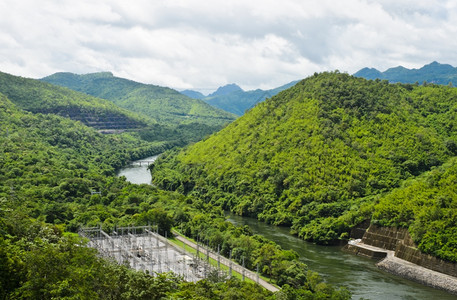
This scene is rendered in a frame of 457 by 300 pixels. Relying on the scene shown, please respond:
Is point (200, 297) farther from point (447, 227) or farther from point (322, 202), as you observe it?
point (322, 202)

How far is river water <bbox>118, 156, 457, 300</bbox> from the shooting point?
59250 mm

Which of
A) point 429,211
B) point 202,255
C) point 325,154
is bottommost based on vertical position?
point 202,255

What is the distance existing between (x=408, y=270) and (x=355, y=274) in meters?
7.91

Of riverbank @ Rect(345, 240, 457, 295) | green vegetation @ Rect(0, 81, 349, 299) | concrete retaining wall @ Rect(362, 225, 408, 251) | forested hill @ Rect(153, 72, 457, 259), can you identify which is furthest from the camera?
forested hill @ Rect(153, 72, 457, 259)

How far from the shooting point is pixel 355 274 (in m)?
66.4

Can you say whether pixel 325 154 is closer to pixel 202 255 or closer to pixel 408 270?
pixel 408 270

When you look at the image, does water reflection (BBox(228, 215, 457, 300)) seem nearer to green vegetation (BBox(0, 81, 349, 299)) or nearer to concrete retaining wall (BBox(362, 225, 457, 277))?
concrete retaining wall (BBox(362, 225, 457, 277))

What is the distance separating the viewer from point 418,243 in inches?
2751

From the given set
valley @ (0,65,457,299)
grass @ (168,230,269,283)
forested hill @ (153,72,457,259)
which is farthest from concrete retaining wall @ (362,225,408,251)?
grass @ (168,230,269,283)

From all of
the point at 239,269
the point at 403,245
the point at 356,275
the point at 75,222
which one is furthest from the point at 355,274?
the point at 75,222

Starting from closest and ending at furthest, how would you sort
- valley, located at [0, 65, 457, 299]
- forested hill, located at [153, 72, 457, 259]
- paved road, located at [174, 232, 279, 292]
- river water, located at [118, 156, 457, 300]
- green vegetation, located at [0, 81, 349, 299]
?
1. green vegetation, located at [0, 81, 349, 299]
2. valley, located at [0, 65, 457, 299]
3. paved road, located at [174, 232, 279, 292]
4. river water, located at [118, 156, 457, 300]
5. forested hill, located at [153, 72, 457, 259]

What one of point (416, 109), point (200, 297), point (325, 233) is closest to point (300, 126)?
point (416, 109)

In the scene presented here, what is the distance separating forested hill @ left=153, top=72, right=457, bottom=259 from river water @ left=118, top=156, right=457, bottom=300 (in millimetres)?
4648

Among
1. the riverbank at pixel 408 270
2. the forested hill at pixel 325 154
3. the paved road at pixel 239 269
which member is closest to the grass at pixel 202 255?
the paved road at pixel 239 269
